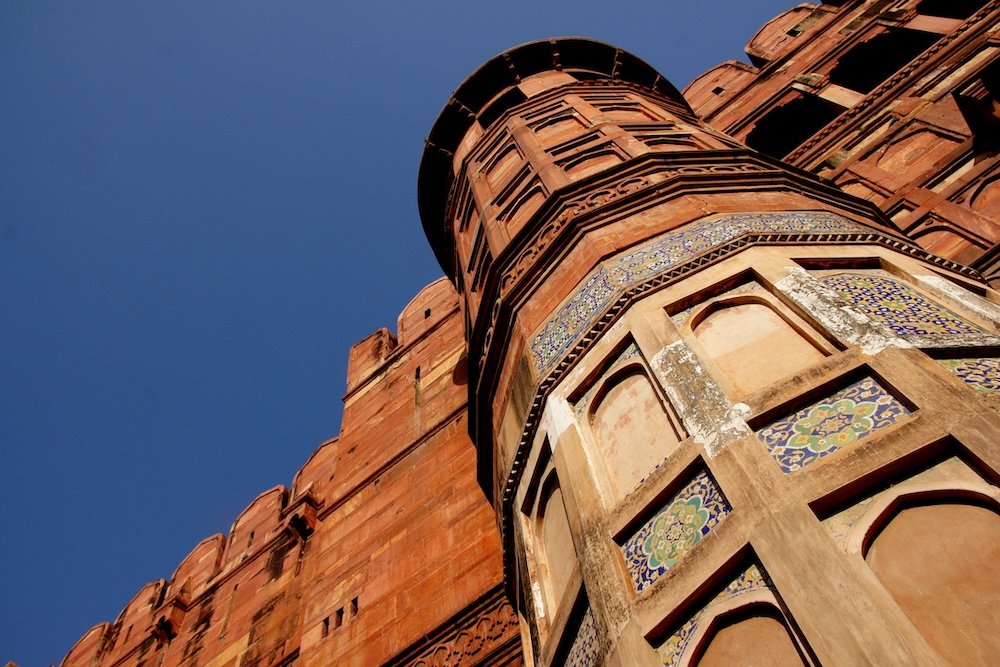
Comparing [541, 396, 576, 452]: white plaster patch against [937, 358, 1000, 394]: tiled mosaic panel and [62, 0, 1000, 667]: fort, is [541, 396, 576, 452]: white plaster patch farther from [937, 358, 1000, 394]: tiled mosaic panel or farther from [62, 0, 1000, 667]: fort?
[937, 358, 1000, 394]: tiled mosaic panel

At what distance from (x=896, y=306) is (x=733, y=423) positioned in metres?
1.32

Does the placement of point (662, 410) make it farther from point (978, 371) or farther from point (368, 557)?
point (368, 557)

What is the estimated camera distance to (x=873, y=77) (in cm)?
1430

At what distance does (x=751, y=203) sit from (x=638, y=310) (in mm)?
1849

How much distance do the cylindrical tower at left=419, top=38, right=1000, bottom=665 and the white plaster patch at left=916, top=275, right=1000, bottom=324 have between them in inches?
0.8

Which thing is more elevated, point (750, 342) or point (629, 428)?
point (750, 342)

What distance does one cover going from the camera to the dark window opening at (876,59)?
544 inches

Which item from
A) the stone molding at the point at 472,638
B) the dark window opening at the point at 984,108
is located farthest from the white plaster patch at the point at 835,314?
the dark window opening at the point at 984,108

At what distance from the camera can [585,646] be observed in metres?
3.90

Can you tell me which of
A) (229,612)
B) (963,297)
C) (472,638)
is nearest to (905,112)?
(963,297)

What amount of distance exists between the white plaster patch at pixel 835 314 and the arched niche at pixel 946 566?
970mm

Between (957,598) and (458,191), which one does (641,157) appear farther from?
(957,598)

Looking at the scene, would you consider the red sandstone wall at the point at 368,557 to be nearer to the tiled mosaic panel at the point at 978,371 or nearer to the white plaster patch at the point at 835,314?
the white plaster patch at the point at 835,314

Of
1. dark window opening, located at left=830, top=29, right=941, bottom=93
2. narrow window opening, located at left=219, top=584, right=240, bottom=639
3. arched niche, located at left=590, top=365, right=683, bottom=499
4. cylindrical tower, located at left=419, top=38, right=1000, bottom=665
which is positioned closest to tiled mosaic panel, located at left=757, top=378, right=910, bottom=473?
cylindrical tower, located at left=419, top=38, right=1000, bottom=665
